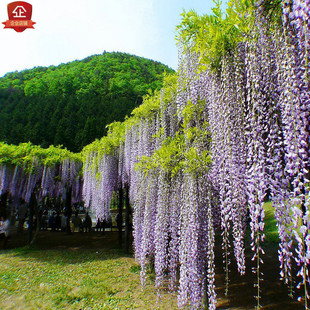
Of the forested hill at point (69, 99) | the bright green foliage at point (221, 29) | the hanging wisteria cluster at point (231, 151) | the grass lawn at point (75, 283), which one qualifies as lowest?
the grass lawn at point (75, 283)

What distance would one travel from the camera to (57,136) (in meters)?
30.9

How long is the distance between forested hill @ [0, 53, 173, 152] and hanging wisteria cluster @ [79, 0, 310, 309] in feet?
81.9

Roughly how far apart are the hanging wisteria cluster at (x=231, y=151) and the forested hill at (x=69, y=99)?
25.0 meters

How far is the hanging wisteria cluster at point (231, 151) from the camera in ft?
6.17

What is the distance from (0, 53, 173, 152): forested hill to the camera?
30.9 meters

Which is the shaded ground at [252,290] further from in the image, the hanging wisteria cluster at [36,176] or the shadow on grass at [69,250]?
the hanging wisteria cluster at [36,176]

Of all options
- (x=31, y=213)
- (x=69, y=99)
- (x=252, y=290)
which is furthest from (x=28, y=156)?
(x=69, y=99)

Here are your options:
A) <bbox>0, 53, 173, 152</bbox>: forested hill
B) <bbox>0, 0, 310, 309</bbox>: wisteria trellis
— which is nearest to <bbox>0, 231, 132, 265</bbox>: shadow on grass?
<bbox>0, 0, 310, 309</bbox>: wisteria trellis

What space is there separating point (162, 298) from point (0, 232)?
976 cm

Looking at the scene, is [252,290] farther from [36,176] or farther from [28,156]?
[28,156]

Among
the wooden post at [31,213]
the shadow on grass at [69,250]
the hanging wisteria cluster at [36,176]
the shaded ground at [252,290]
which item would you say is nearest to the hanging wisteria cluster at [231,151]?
the shaded ground at [252,290]

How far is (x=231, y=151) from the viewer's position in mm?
2721

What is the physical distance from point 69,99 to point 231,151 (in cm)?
3874

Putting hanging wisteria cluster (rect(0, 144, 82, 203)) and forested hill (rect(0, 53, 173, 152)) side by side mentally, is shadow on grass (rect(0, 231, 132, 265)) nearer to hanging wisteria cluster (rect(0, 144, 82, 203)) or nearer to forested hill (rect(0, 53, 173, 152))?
hanging wisteria cluster (rect(0, 144, 82, 203))
